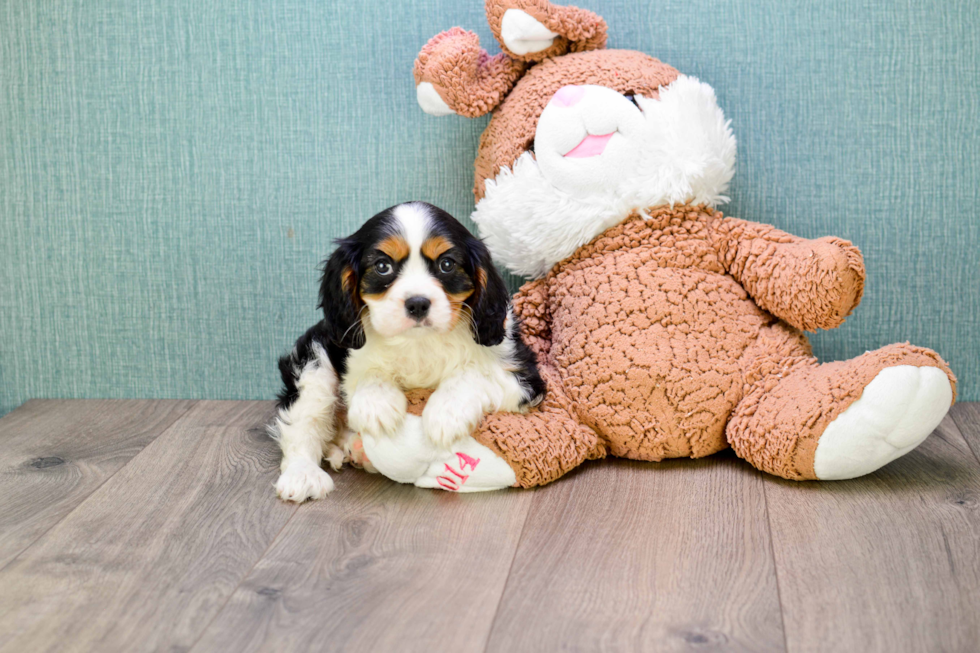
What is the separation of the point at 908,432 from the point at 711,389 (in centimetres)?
41

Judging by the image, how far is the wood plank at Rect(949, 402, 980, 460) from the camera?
7.08 ft

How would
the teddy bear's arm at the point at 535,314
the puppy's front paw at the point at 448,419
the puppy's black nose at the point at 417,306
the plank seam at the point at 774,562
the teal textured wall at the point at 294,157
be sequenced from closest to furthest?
the plank seam at the point at 774,562 < the puppy's black nose at the point at 417,306 < the puppy's front paw at the point at 448,419 < the teddy bear's arm at the point at 535,314 < the teal textured wall at the point at 294,157

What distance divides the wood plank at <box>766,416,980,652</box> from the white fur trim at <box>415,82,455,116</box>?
1216mm

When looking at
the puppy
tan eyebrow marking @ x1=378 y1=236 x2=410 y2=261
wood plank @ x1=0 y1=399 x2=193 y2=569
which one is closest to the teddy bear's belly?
the puppy

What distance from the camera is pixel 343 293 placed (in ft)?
5.99

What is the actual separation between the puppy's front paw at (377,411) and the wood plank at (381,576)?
0.16 m

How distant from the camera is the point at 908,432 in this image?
70.1 inches

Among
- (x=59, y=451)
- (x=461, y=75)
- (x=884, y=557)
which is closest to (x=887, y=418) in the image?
(x=884, y=557)

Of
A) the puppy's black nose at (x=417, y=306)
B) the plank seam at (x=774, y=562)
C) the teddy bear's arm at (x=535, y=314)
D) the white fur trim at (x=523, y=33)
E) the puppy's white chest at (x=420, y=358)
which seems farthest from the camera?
the teddy bear's arm at (x=535, y=314)

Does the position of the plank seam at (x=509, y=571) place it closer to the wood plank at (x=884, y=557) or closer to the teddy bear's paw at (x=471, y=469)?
the teddy bear's paw at (x=471, y=469)

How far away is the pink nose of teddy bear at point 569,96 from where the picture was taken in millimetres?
2033

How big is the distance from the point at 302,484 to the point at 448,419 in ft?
1.21

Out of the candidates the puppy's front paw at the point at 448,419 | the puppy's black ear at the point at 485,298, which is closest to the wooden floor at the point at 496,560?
the puppy's front paw at the point at 448,419

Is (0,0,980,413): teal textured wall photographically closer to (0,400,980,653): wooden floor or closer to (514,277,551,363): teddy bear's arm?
(514,277,551,363): teddy bear's arm
